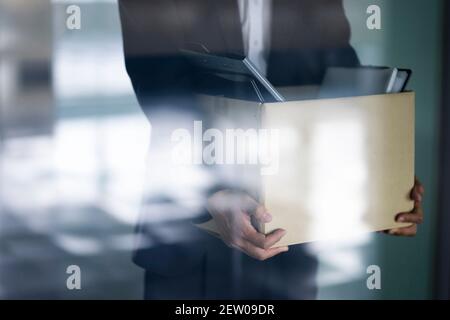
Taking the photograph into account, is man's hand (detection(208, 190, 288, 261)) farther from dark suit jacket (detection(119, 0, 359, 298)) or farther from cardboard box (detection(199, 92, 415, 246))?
dark suit jacket (detection(119, 0, 359, 298))

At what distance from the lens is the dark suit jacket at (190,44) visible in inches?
67.1

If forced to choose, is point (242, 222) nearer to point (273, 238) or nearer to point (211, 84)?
point (273, 238)

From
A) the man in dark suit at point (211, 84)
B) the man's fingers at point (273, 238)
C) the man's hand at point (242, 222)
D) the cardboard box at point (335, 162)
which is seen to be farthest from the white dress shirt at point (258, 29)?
the man's fingers at point (273, 238)

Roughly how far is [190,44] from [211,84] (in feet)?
0.54

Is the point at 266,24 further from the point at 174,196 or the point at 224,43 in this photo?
the point at 174,196

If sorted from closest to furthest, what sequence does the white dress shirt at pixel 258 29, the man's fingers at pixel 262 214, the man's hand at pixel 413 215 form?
1. the man's fingers at pixel 262 214
2. the man's hand at pixel 413 215
3. the white dress shirt at pixel 258 29

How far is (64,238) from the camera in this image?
173cm

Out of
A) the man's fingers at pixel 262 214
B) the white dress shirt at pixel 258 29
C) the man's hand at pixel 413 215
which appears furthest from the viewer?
the white dress shirt at pixel 258 29

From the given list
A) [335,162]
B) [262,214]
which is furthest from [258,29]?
[262,214]

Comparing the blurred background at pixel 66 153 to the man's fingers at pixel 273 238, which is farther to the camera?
the blurred background at pixel 66 153

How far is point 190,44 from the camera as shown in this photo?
1710 millimetres

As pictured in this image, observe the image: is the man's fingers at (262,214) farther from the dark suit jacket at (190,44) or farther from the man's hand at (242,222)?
the dark suit jacket at (190,44)
